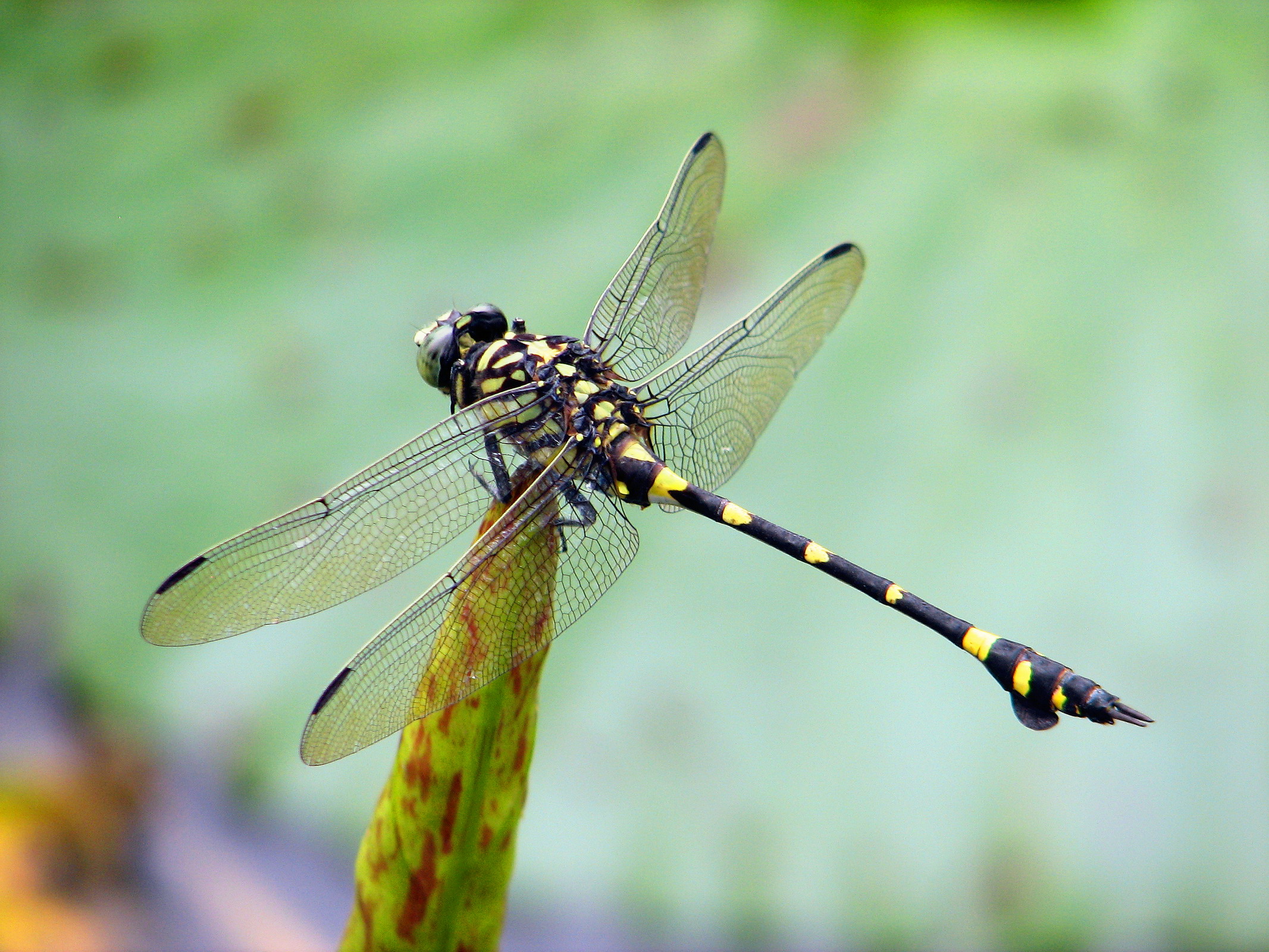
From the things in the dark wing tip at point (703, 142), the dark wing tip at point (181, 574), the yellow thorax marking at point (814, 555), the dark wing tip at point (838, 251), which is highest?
the dark wing tip at point (703, 142)

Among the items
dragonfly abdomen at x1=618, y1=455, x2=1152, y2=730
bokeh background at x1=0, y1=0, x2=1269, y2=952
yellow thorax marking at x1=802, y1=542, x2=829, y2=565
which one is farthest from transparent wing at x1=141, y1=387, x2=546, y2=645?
bokeh background at x1=0, y1=0, x2=1269, y2=952

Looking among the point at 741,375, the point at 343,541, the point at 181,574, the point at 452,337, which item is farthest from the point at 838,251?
the point at 181,574

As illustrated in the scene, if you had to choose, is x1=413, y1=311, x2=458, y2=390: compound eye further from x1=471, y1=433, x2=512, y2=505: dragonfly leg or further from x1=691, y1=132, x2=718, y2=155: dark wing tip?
x1=691, y1=132, x2=718, y2=155: dark wing tip

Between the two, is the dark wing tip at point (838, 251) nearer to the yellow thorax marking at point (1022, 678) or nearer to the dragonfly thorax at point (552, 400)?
the dragonfly thorax at point (552, 400)

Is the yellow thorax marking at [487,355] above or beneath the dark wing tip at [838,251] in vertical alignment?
beneath

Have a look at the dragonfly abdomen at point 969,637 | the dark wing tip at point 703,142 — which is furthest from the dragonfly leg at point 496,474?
the dark wing tip at point 703,142

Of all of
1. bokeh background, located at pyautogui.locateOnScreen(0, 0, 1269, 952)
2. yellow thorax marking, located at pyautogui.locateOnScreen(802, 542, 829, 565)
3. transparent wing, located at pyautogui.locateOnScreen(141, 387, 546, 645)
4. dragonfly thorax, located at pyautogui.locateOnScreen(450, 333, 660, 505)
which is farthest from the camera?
bokeh background, located at pyautogui.locateOnScreen(0, 0, 1269, 952)

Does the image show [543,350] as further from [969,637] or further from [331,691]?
[969,637]

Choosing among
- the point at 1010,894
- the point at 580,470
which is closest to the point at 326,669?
the point at 580,470
